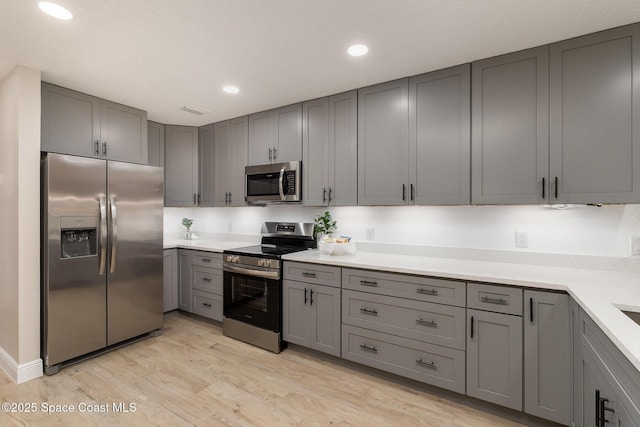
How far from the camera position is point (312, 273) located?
2660mm

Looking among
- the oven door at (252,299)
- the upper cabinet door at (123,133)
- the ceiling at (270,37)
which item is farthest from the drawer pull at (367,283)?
the upper cabinet door at (123,133)

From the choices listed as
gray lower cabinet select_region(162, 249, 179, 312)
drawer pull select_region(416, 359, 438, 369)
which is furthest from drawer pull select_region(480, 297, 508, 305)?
gray lower cabinet select_region(162, 249, 179, 312)

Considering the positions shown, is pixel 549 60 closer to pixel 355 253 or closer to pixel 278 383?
pixel 355 253

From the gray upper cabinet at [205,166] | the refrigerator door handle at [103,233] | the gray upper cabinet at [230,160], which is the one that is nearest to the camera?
the refrigerator door handle at [103,233]

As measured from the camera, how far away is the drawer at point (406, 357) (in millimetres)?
2059

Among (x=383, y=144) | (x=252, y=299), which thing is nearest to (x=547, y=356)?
(x=383, y=144)

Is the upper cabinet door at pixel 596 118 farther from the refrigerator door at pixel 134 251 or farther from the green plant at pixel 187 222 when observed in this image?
the green plant at pixel 187 222

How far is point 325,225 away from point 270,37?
1.82m

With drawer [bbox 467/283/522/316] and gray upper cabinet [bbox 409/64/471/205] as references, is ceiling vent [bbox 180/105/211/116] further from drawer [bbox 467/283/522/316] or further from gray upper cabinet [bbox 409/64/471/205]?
drawer [bbox 467/283/522/316]

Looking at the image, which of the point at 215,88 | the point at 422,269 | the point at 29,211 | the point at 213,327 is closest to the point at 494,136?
the point at 422,269

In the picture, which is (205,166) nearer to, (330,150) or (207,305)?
(207,305)

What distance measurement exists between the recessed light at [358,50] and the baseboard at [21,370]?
3440 mm

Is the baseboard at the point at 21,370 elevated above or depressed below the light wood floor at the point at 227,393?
above

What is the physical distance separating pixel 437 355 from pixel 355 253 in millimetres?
1109
